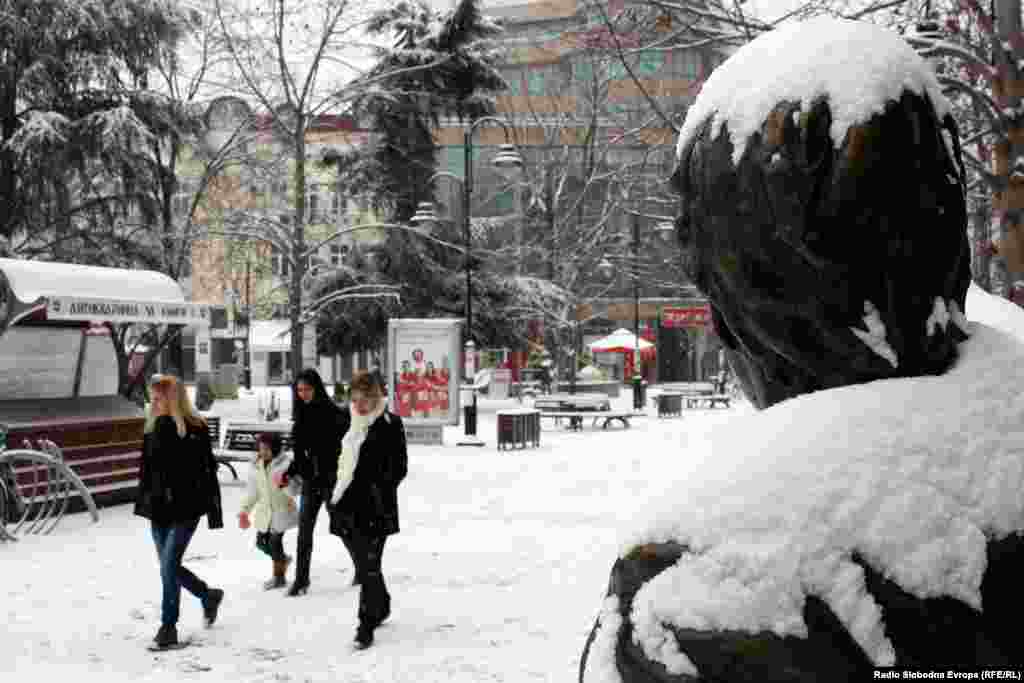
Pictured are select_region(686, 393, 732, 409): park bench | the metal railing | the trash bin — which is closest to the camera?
the metal railing

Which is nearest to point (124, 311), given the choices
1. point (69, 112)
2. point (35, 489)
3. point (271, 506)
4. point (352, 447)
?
point (35, 489)

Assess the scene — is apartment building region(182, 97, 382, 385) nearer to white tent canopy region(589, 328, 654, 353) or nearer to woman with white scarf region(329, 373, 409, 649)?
white tent canopy region(589, 328, 654, 353)

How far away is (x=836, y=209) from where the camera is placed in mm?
1103

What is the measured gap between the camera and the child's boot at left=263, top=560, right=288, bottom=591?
841 cm

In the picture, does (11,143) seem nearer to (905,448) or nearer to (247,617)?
(247,617)

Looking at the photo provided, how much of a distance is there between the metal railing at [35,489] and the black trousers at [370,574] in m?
5.55

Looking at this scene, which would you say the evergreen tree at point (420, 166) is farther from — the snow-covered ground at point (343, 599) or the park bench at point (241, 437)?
the snow-covered ground at point (343, 599)

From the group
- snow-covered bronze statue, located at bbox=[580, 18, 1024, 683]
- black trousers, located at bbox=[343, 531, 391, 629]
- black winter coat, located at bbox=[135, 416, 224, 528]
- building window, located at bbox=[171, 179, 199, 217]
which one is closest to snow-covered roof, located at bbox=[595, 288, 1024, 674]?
snow-covered bronze statue, located at bbox=[580, 18, 1024, 683]

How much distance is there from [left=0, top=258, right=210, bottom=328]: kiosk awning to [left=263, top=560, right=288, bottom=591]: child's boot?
5.83 metres

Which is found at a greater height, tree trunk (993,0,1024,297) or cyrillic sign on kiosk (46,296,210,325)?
tree trunk (993,0,1024,297)

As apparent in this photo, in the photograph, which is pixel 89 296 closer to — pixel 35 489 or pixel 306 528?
pixel 35 489

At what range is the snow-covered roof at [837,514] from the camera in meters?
0.98

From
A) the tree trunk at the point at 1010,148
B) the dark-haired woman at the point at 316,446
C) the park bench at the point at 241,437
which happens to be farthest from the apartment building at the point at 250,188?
the tree trunk at the point at 1010,148

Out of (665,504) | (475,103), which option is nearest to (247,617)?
(665,504)
